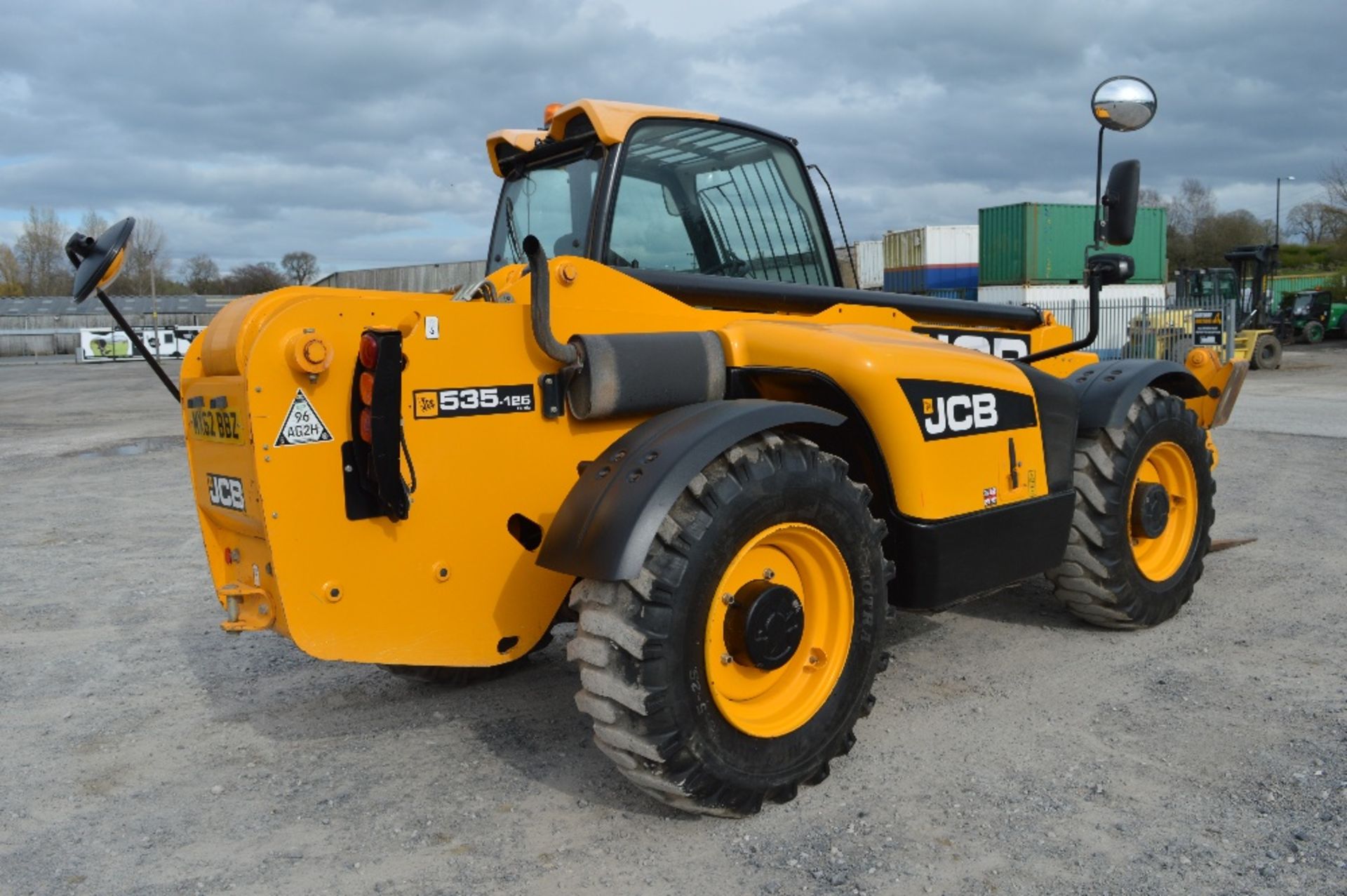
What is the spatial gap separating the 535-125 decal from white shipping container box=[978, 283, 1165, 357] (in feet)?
65.0

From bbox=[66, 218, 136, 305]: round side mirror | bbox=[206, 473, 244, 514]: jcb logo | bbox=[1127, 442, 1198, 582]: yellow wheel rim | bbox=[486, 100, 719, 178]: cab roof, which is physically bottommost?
bbox=[1127, 442, 1198, 582]: yellow wheel rim

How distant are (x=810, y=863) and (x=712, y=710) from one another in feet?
1.66

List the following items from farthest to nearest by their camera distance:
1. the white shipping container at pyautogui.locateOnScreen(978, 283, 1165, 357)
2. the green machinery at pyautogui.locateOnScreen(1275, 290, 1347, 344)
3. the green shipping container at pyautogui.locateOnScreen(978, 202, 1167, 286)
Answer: the green machinery at pyautogui.locateOnScreen(1275, 290, 1347, 344) < the green shipping container at pyautogui.locateOnScreen(978, 202, 1167, 286) < the white shipping container at pyautogui.locateOnScreen(978, 283, 1165, 357)

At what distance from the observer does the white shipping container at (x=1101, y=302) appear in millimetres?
24828

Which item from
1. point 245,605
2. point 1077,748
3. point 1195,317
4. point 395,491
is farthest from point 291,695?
point 1195,317

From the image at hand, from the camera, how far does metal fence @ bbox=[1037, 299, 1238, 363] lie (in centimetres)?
2333

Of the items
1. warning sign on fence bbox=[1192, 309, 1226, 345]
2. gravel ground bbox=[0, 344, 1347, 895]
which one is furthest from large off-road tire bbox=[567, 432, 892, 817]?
warning sign on fence bbox=[1192, 309, 1226, 345]

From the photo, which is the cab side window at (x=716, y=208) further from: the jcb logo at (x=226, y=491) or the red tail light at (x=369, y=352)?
the jcb logo at (x=226, y=491)

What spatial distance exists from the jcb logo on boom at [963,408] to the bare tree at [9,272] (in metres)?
74.7

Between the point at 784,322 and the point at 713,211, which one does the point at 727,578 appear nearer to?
the point at 784,322

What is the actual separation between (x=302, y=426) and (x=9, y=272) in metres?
76.8

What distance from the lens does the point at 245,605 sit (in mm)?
3465

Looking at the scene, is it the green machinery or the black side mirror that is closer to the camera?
the black side mirror

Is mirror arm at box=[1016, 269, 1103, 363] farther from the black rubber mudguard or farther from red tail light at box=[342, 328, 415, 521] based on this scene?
red tail light at box=[342, 328, 415, 521]
